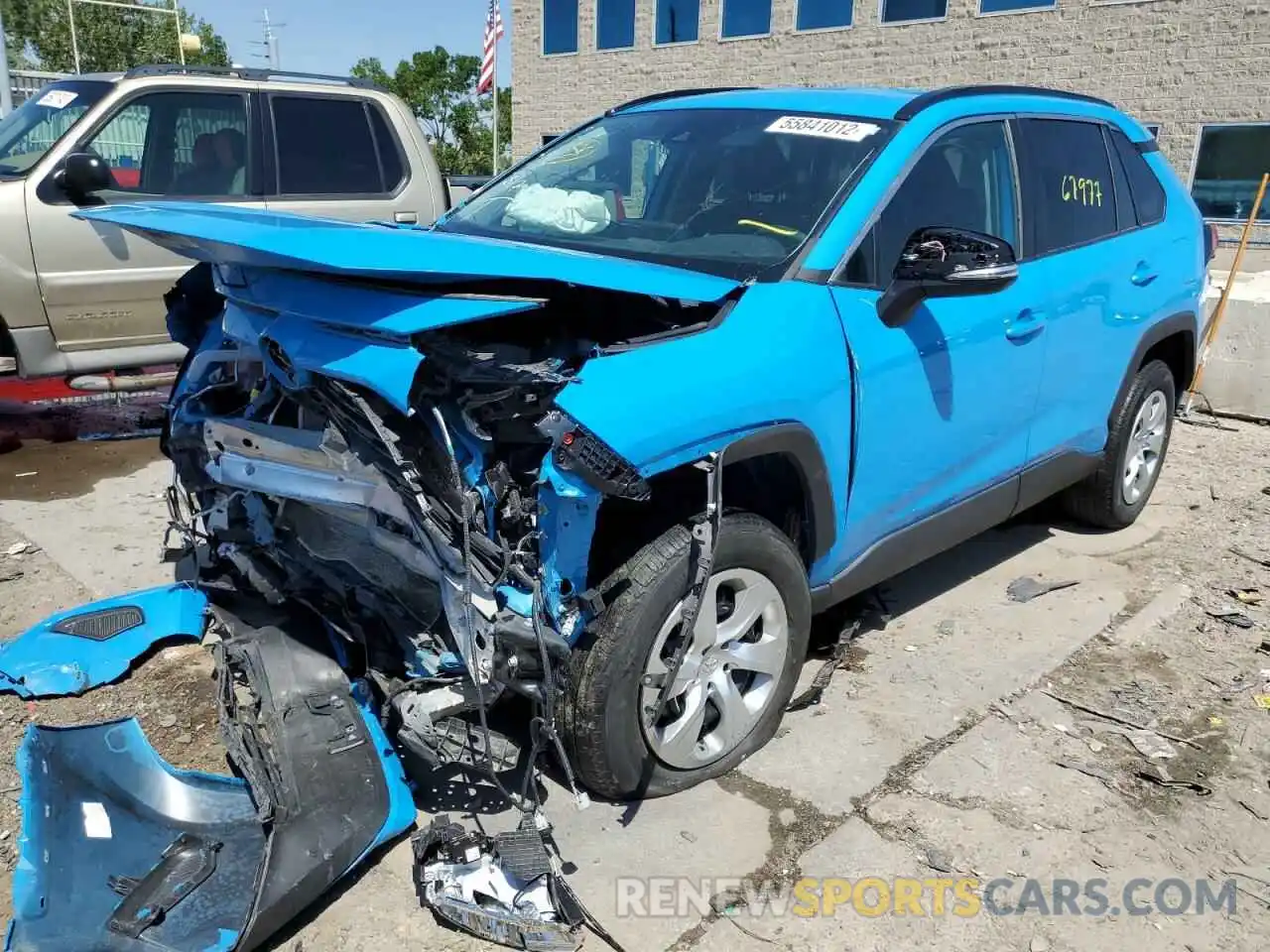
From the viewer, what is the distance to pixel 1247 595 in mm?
4645

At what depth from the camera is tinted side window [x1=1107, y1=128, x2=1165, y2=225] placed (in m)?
4.70

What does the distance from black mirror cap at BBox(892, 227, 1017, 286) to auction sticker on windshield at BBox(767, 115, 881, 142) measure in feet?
1.60

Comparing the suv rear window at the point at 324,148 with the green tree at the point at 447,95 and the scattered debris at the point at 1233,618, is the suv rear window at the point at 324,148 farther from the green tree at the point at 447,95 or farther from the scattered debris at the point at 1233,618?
the green tree at the point at 447,95

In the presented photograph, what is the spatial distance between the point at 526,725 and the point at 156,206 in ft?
6.69

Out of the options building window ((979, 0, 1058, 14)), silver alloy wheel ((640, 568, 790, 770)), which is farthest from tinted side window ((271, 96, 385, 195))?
building window ((979, 0, 1058, 14))

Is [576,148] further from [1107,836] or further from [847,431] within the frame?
[1107,836]

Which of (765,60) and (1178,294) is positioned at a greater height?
(765,60)

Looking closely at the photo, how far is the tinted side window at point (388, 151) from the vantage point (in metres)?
6.99

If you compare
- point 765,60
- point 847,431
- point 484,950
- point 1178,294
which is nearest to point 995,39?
point 765,60

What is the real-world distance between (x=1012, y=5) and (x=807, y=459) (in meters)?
15.6

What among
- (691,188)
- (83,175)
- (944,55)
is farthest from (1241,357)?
(944,55)

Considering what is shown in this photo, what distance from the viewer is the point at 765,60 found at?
18.7 metres

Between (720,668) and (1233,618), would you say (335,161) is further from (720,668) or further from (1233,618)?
(1233,618)

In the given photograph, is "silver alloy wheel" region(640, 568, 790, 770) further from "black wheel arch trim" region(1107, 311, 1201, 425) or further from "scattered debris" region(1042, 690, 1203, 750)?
"black wheel arch trim" region(1107, 311, 1201, 425)
